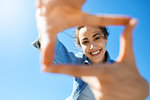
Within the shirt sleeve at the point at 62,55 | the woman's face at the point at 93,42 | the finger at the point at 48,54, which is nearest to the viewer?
the finger at the point at 48,54

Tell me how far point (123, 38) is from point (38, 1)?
69cm

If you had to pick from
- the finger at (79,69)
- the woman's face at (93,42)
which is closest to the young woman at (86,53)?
the woman's face at (93,42)

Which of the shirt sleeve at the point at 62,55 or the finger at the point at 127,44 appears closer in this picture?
the finger at the point at 127,44

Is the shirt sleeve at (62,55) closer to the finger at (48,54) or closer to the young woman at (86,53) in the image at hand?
the young woman at (86,53)

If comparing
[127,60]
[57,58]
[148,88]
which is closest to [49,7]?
[127,60]

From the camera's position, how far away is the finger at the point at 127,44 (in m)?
1.36

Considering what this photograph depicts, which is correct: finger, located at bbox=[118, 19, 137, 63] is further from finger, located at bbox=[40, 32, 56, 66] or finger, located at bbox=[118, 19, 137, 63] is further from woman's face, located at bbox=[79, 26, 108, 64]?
woman's face, located at bbox=[79, 26, 108, 64]

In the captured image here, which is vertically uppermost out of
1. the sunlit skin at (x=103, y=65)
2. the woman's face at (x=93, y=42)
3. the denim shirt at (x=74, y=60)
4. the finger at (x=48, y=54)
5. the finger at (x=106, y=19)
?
the woman's face at (x=93, y=42)

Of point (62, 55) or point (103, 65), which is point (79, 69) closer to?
point (103, 65)

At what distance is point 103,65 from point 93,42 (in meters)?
1.80

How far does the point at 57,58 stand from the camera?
3.09 m

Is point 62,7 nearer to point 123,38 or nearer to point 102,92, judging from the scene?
point 123,38

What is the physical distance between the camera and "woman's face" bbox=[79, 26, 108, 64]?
3129 millimetres

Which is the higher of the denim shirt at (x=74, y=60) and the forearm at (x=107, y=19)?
the denim shirt at (x=74, y=60)
